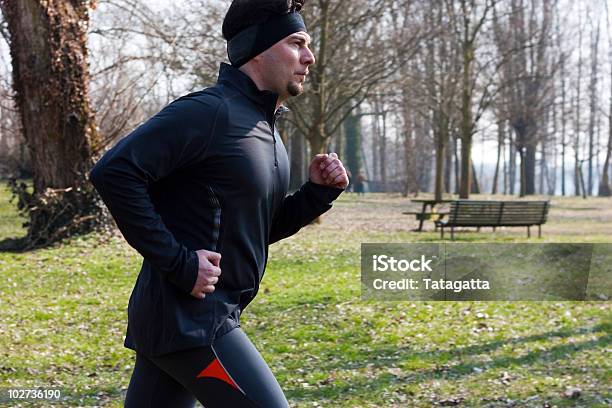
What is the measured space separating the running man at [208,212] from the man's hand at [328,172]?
0.97ft

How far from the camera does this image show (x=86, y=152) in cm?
1620

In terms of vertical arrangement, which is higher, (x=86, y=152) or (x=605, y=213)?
(x=86, y=152)

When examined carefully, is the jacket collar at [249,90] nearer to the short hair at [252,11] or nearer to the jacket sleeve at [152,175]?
the short hair at [252,11]

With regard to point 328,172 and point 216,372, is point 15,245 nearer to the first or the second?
point 328,172

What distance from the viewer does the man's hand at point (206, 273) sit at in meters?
2.70

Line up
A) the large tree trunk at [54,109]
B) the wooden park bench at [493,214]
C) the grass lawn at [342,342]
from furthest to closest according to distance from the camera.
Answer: the wooden park bench at [493,214] → the large tree trunk at [54,109] → the grass lawn at [342,342]

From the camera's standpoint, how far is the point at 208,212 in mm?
2771

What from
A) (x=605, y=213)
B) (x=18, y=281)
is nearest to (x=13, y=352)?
(x=18, y=281)

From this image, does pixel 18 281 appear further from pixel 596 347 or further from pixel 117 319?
pixel 596 347

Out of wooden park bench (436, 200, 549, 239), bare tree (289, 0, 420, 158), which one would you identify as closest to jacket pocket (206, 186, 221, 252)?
wooden park bench (436, 200, 549, 239)

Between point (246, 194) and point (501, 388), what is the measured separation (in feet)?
15.3

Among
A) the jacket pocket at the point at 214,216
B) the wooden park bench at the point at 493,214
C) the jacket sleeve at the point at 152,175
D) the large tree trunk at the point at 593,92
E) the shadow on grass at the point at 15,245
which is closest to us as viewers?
the jacket sleeve at the point at 152,175

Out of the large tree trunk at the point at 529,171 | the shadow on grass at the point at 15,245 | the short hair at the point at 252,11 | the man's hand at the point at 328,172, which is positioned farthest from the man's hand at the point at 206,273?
the large tree trunk at the point at 529,171

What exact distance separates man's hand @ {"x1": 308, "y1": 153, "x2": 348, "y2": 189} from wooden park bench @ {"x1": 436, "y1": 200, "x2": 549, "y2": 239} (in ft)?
50.9
